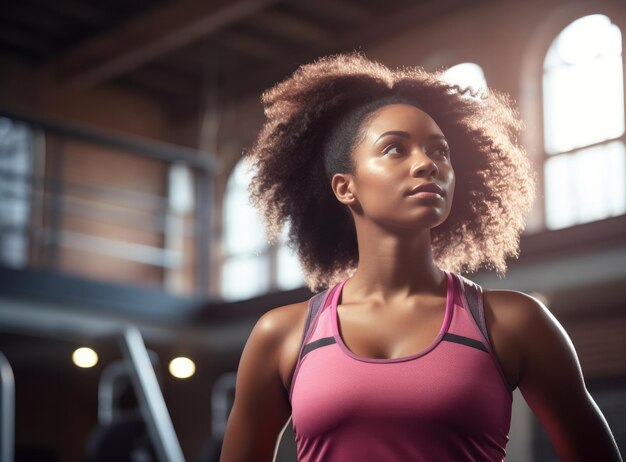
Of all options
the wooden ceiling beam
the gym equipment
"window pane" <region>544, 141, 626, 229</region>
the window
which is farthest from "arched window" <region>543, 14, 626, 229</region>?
the window

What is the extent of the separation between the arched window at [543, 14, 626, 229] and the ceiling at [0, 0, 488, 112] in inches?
51.5

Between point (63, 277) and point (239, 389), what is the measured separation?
21.7 feet

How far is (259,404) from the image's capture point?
1.62m

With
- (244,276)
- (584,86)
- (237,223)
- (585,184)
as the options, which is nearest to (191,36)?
(237,223)

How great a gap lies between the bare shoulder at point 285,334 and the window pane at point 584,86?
808 cm

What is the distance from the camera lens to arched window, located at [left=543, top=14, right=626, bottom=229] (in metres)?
9.27

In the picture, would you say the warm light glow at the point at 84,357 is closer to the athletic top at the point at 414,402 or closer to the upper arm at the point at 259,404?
the upper arm at the point at 259,404

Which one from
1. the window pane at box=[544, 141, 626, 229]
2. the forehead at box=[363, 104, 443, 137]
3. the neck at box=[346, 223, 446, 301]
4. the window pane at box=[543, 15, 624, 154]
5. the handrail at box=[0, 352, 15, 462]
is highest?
the window pane at box=[543, 15, 624, 154]

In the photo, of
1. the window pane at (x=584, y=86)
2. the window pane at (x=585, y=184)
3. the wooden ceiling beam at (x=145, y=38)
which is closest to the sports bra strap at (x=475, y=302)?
the window pane at (x=585, y=184)

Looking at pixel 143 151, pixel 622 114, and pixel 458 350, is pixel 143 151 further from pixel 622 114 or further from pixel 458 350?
pixel 458 350

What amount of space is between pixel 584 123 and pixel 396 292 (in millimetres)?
8339

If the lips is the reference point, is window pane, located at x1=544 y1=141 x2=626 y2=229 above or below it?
above

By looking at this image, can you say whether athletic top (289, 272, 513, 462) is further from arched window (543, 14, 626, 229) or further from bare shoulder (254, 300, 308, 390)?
arched window (543, 14, 626, 229)

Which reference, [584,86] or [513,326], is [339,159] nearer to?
[513,326]
